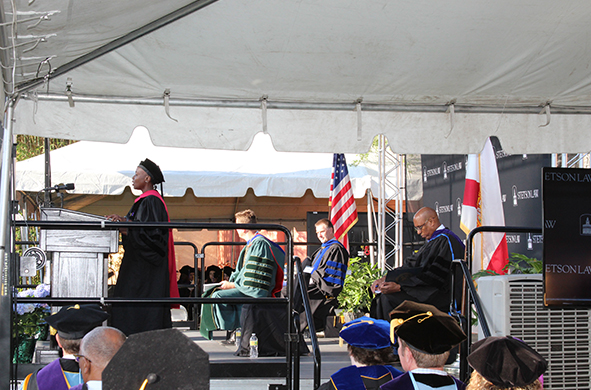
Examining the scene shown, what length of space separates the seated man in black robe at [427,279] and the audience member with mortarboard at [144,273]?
2.32 meters

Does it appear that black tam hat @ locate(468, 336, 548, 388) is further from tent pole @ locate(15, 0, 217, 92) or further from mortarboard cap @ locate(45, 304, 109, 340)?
tent pole @ locate(15, 0, 217, 92)

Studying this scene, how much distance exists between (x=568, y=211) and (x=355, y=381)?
204 centimetres

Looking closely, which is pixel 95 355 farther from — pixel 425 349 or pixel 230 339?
pixel 230 339

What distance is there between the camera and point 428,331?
8.01 ft

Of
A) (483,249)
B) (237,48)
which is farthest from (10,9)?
(483,249)

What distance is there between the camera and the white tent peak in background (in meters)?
9.41

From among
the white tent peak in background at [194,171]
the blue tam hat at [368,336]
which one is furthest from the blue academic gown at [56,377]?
the white tent peak in background at [194,171]

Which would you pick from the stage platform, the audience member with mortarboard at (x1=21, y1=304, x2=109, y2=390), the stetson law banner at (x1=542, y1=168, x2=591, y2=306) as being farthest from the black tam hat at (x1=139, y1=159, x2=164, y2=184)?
the stetson law banner at (x1=542, y1=168, x2=591, y2=306)

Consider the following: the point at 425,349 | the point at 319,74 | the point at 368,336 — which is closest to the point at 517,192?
the point at 319,74

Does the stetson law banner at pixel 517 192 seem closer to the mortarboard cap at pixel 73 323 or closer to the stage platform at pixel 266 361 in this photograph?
the stage platform at pixel 266 361

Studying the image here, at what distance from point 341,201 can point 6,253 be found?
636 cm

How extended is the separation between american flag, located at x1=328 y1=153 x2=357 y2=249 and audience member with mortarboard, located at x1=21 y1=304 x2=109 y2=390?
20.0 ft

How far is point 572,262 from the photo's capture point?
12.3 feet

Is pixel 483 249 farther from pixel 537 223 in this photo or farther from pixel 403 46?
pixel 403 46
